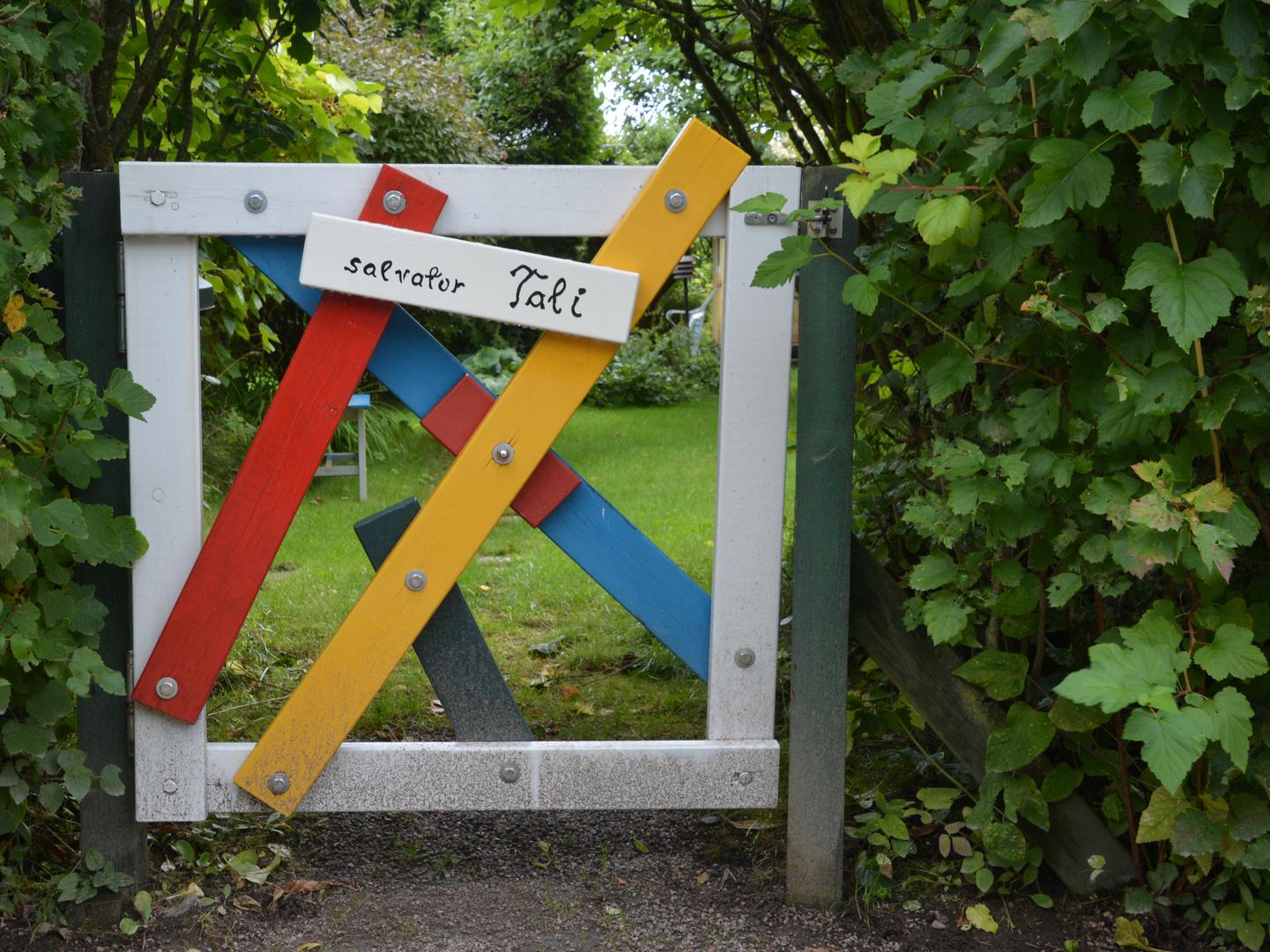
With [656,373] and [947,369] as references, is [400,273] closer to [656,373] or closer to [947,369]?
[947,369]

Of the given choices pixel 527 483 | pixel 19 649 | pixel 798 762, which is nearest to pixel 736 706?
pixel 798 762

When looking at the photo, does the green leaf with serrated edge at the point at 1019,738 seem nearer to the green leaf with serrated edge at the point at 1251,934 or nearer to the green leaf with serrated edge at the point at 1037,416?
the green leaf with serrated edge at the point at 1251,934

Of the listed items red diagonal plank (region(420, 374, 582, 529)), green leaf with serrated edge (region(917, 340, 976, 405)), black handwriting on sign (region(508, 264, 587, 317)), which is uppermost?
black handwriting on sign (region(508, 264, 587, 317))

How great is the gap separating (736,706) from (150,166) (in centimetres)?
140

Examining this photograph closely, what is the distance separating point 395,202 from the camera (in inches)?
68.6

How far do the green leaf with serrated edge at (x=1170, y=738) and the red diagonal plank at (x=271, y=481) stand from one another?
1305 mm

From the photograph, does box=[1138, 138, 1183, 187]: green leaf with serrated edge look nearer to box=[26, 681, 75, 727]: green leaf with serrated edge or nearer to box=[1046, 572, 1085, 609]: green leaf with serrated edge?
box=[1046, 572, 1085, 609]: green leaf with serrated edge

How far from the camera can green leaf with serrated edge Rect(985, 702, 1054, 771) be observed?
1842 millimetres

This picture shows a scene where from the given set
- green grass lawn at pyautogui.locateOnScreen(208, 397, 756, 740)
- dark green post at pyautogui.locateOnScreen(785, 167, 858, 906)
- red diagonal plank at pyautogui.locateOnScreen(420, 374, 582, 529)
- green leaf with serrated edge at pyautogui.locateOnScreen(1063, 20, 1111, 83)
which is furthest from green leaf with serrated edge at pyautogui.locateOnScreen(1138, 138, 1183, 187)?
green grass lawn at pyautogui.locateOnScreen(208, 397, 756, 740)

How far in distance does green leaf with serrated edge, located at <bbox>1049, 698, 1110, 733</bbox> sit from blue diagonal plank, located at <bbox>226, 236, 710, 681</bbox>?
0.62 m

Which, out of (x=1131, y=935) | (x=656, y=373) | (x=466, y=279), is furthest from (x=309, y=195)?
(x=656, y=373)

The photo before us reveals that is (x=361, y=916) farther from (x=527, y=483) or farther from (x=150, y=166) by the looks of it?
(x=150, y=166)

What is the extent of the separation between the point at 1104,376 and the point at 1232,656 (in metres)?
0.45

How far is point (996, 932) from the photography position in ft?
6.31
